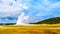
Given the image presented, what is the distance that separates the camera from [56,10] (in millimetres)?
1461

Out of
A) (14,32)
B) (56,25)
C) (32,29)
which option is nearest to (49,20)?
(56,25)

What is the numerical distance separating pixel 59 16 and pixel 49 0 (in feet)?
0.66

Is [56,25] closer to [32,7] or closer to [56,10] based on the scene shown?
[56,10]

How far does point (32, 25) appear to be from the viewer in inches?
57.2

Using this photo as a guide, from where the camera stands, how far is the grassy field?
4.66 feet

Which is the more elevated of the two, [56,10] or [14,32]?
[56,10]

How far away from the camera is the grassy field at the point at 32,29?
142cm

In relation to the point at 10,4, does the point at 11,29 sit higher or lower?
lower

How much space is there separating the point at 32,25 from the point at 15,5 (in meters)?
0.28

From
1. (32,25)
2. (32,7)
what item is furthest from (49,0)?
(32,25)

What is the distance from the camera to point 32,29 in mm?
1434

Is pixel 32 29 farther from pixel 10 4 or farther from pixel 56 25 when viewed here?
pixel 10 4

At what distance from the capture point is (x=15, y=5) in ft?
4.86

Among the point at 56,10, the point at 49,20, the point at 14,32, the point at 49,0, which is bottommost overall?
the point at 14,32
